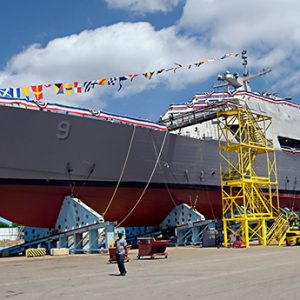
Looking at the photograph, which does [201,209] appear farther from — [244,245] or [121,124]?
[121,124]

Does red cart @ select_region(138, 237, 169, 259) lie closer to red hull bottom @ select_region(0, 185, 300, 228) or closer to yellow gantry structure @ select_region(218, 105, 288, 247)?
red hull bottom @ select_region(0, 185, 300, 228)

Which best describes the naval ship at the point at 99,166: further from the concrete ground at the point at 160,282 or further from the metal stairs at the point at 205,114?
the concrete ground at the point at 160,282

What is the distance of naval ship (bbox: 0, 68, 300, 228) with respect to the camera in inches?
707

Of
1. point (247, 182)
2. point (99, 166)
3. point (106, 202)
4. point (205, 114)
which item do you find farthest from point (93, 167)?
point (247, 182)

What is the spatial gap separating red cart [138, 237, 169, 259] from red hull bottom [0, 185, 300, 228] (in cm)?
471

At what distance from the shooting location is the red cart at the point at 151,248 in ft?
51.8

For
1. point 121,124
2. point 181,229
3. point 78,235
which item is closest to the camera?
point 78,235

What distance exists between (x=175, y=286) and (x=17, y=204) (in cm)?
1129

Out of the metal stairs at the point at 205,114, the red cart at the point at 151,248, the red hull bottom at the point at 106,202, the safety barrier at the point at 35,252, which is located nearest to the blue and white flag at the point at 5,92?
the red hull bottom at the point at 106,202

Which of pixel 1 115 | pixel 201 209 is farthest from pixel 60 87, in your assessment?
pixel 201 209

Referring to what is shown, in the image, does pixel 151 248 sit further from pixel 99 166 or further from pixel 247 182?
pixel 247 182

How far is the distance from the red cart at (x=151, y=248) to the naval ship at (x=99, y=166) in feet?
15.4

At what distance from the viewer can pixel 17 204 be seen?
1822 cm

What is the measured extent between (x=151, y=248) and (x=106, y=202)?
17.7 feet
